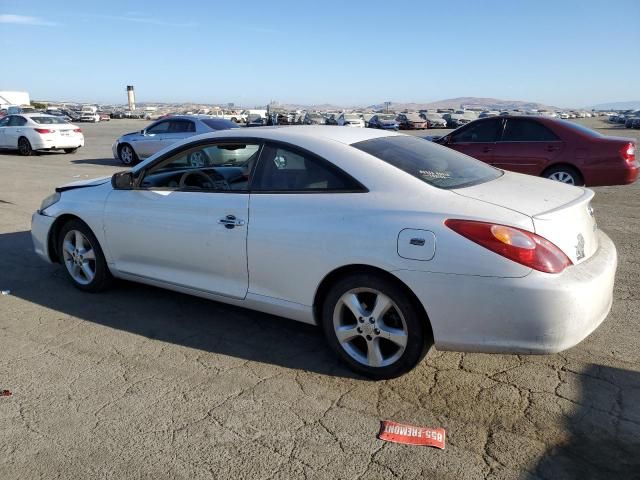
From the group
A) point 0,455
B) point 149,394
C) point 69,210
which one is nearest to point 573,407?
point 149,394

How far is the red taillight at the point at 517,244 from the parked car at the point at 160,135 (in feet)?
37.1

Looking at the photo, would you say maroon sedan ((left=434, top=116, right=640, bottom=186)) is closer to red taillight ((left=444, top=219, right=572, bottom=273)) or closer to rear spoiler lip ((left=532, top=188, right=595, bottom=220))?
rear spoiler lip ((left=532, top=188, right=595, bottom=220))

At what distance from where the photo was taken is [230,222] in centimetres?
371

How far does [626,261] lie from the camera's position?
5.45 m

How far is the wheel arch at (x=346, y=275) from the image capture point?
10.1ft

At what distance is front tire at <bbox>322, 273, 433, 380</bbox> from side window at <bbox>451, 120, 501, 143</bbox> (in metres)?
7.22

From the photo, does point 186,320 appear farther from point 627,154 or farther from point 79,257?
point 627,154

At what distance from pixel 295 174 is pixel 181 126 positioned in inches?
451

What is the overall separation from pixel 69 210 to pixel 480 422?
3.86 meters

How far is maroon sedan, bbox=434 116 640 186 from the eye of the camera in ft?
27.8

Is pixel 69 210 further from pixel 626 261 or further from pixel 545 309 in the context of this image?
pixel 626 261

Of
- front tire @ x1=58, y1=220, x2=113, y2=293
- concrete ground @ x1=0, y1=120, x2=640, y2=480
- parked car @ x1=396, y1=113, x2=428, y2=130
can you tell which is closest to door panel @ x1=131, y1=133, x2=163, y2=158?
front tire @ x1=58, y1=220, x2=113, y2=293

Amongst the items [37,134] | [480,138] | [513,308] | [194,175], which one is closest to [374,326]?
[513,308]

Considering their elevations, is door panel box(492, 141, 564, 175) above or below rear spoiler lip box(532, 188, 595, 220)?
below
